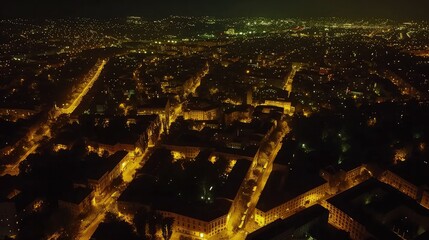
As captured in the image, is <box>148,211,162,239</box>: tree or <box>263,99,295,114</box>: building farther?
<box>263,99,295,114</box>: building

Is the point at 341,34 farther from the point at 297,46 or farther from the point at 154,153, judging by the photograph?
the point at 154,153

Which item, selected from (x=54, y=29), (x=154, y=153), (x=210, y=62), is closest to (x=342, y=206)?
(x=154, y=153)

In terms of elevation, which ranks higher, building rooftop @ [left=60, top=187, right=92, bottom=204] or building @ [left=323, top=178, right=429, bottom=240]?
building rooftop @ [left=60, top=187, right=92, bottom=204]

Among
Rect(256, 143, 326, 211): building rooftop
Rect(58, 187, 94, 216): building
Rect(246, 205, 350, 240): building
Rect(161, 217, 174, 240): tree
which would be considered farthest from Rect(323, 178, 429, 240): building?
Rect(58, 187, 94, 216): building

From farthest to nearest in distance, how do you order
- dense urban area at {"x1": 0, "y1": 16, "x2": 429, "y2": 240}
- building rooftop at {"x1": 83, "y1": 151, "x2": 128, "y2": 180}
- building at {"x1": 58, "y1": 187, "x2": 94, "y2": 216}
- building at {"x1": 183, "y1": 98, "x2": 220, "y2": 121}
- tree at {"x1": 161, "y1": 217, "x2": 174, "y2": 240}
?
building at {"x1": 183, "y1": 98, "x2": 220, "y2": 121} < building rooftop at {"x1": 83, "y1": 151, "x2": 128, "y2": 180} < building at {"x1": 58, "y1": 187, "x2": 94, "y2": 216} < dense urban area at {"x1": 0, "y1": 16, "x2": 429, "y2": 240} < tree at {"x1": 161, "y1": 217, "x2": 174, "y2": 240}

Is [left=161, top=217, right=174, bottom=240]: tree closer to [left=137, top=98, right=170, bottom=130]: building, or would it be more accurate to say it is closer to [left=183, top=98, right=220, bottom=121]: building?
[left=137, top=98, right=170, bottom=130]: building

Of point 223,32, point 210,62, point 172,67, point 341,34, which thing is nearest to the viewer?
point 172,67

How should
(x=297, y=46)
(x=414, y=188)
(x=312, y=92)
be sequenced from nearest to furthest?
(x=414, y=188) < (x=312, y=92) < (x=297, y=46)

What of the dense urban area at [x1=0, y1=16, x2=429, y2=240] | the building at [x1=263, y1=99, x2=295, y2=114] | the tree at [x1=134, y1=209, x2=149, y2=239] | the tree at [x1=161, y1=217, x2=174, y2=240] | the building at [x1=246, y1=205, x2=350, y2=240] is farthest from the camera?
the building at [x1=263, y1=99, x2=295, y2=114]
